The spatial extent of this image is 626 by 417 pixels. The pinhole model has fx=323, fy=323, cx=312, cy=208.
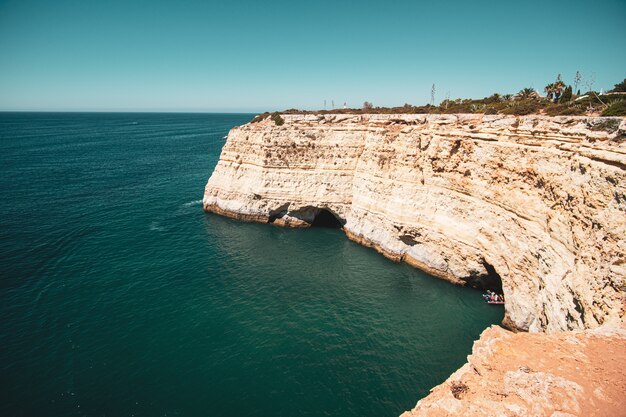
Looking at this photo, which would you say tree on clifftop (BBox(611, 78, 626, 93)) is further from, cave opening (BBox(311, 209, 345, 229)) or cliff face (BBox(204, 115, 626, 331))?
cave opening (BBox(311, 209, 345, 229))

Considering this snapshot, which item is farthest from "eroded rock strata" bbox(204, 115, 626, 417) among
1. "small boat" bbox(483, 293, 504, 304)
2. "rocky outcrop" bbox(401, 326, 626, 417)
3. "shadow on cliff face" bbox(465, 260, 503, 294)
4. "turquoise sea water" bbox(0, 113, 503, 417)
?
"turquoise sea water" bbox(0, 113, 503, 417)

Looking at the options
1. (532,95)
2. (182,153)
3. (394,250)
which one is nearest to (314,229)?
(394,250)

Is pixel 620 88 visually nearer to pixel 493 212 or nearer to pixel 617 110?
pixel 617 110

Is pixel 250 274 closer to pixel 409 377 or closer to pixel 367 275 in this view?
pixel 367 275

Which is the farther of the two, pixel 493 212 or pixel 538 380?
pixel 493 212

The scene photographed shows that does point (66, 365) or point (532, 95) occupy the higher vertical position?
point (532, 95)

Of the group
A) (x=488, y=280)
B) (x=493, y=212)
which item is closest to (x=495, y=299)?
(x=488, y=280)

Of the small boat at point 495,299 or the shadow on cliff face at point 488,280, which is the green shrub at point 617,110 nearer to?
the shadow on cliff face at point 488,280
